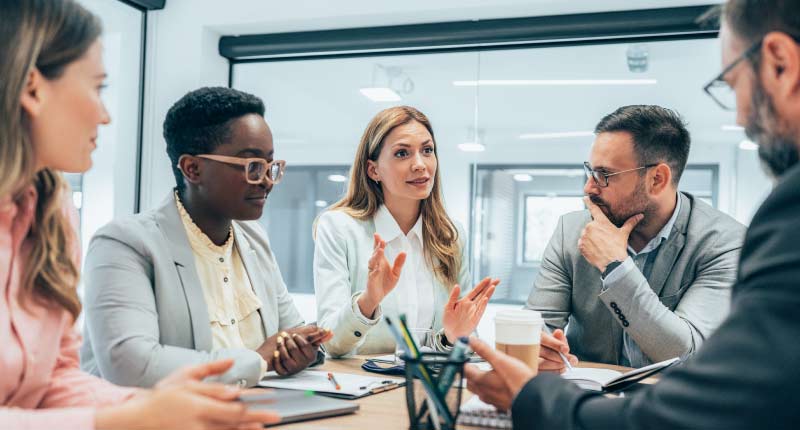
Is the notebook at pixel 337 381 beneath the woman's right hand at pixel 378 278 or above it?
beneath

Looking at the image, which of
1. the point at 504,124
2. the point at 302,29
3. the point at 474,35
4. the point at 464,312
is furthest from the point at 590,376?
the point at 302,29

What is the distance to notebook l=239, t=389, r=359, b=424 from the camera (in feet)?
4.10

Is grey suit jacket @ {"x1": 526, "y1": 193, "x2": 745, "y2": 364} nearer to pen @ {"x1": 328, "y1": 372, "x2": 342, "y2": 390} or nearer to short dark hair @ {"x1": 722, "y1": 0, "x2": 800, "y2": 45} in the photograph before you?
pen @ {"x1": 328, "y1": 372, "x2": 342, "y2": 390}

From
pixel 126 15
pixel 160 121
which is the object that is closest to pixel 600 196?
pixel 160 121

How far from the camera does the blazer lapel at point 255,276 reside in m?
1.97

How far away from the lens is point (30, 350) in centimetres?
116

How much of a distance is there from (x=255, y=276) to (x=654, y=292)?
4.20ft

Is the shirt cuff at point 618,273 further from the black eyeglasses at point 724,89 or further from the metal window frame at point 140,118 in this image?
the metal window frame at point 140,118

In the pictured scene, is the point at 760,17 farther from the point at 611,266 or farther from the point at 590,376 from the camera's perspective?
the point at 611,266

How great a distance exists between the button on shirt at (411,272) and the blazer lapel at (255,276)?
1.92 feet

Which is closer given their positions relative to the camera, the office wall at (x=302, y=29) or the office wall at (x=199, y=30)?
the office wall at (x=302, y=29)

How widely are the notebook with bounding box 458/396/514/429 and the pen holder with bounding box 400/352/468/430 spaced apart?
103mm

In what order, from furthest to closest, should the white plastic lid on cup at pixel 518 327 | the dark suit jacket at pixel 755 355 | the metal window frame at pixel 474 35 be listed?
the metal window frame at pixel 474 35
the white plastic lid on cup at pixel 518 327
the dark suit jacket at pixel 755 355

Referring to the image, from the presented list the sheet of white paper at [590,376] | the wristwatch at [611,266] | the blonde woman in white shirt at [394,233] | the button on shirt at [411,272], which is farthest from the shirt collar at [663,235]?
the button on shirt at [411,272]
